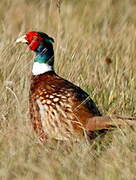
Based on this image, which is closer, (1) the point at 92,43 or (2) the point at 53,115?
(2) the point at 53,115

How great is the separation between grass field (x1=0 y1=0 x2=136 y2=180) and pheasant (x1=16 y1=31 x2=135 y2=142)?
3.5 inches

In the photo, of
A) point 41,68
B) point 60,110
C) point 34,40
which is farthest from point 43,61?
point 60,110

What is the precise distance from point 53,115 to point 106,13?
463cm

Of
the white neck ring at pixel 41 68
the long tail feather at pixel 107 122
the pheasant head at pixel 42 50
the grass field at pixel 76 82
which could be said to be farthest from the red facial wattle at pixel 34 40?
the long tail feather at pixel 107 122

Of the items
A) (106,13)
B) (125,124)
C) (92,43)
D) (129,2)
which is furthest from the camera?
(129,2)

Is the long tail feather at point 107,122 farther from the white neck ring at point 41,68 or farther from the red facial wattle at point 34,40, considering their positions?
the red facial wattle at point 34,40

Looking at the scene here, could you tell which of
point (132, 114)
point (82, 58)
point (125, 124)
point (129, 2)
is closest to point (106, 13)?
point (129, 2)

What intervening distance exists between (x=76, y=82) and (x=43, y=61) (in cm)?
59

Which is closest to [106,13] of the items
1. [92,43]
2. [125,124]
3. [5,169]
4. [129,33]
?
[129,33]

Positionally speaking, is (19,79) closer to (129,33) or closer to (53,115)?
(53,115)

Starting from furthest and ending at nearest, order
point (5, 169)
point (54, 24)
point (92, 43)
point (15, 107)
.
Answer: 1. point (54, 24)
2. point (92, 43)
3. point (15, 107)
4. point (5, 169)

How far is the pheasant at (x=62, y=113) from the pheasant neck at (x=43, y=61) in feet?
0.61

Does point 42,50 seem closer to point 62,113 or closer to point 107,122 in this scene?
point 62,113

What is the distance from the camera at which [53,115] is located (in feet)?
17.6
